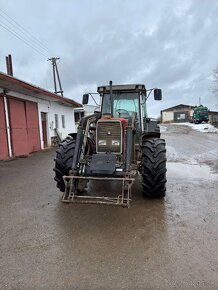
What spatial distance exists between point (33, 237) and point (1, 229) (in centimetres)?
60

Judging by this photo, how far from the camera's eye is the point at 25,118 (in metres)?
12.5

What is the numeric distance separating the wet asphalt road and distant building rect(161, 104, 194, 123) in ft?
164

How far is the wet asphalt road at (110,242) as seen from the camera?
2525 mm

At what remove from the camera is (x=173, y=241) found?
326cm

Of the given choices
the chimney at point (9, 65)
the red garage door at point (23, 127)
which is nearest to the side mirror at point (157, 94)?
the red garage door at point (23, 127)

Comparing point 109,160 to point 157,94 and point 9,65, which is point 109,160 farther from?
point 9,65

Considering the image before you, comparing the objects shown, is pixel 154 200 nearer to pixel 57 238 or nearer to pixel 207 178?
pixel 57 238

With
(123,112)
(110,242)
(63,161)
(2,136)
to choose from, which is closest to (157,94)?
(123,112)

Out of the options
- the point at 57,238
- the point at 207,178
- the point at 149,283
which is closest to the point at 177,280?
the point at 149,283

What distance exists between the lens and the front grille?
15.3 feet

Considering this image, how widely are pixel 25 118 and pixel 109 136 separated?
884 cm

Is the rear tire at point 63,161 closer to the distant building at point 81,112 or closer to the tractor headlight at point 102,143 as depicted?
the tractor headlight at point 102,143

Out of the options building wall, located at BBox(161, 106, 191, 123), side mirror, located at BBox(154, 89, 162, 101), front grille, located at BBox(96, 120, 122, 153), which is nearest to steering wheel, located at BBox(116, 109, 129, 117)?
side mirror, located at BBox(154, 89, 162, 101)

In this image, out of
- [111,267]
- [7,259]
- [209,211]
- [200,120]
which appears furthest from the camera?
[200,120]
